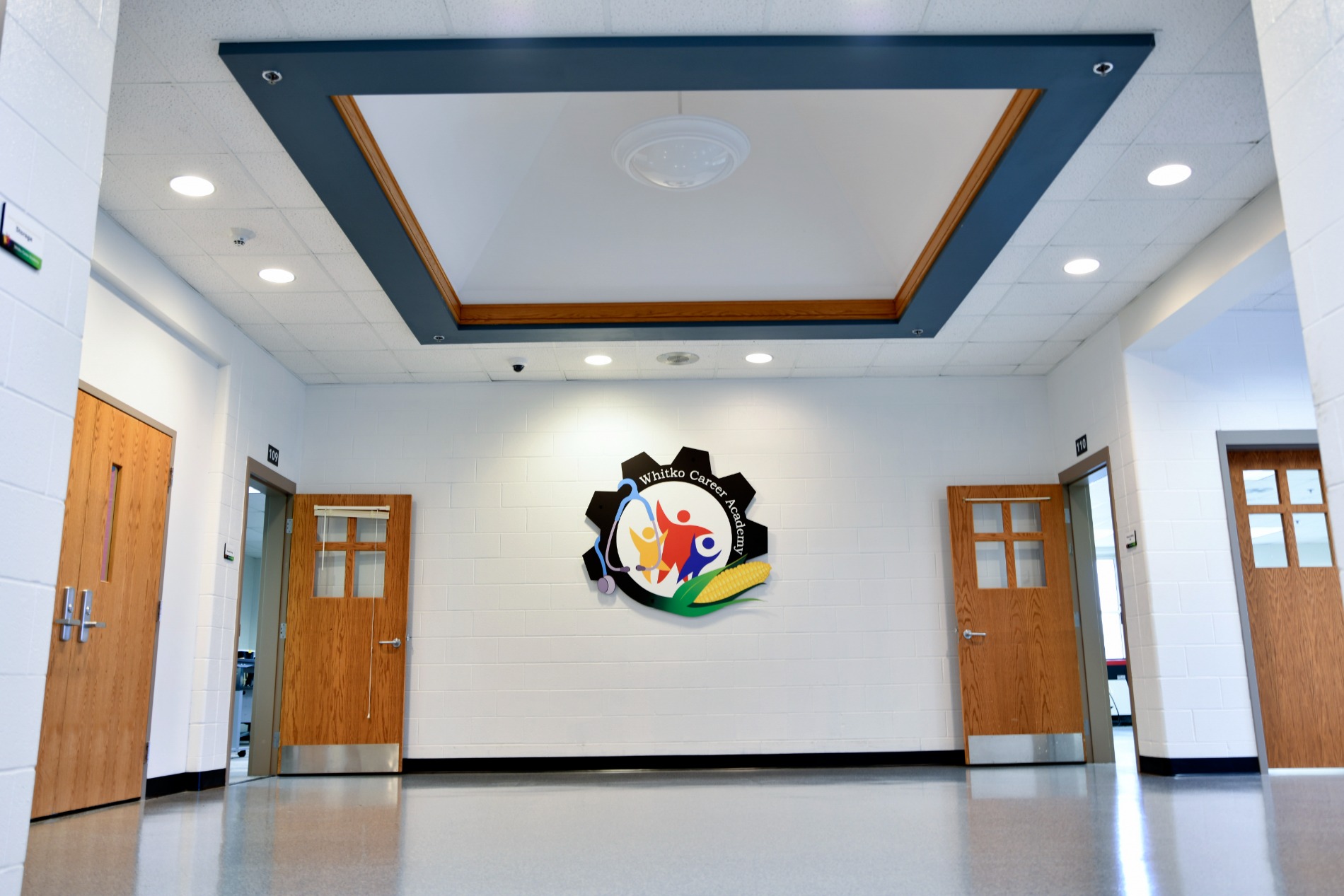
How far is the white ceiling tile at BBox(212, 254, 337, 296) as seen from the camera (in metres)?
5.45

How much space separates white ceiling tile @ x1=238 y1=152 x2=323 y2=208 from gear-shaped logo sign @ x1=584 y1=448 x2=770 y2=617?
3299mm

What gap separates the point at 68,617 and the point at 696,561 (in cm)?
395

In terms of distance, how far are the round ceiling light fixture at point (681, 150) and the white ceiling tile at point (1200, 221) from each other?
2318 mm

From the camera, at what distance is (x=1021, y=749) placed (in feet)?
23.0

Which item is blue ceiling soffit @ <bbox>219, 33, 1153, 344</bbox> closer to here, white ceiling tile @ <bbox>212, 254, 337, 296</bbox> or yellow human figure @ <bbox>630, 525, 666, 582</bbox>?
white ceiling tile @ <bbox>212, 254, 337, 296</bbox>

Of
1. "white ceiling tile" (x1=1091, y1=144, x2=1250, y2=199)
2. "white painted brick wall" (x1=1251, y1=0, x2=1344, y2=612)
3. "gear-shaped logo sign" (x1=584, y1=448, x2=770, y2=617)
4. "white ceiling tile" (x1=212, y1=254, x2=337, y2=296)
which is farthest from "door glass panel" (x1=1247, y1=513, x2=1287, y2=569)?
"white ceiling tile" (x1=212, y1=254, x2=337, y2=296)

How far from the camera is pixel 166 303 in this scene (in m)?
5.54

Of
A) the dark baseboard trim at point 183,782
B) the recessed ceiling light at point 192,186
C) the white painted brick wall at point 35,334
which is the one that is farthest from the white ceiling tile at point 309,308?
the white painted brick wall at point 35,334

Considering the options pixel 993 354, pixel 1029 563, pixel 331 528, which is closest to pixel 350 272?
pixel 331 528

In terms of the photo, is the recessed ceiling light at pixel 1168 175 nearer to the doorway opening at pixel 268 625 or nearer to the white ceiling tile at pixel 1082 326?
the white ceiling tile at pixel 1082 326

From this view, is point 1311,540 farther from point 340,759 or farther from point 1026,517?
point 340,759

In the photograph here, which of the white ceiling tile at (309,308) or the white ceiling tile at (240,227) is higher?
the white ceiling tile at (240,227)

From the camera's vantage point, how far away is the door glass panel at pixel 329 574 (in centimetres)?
729

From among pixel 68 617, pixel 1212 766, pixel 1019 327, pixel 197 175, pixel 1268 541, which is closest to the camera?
pixel 197 175
